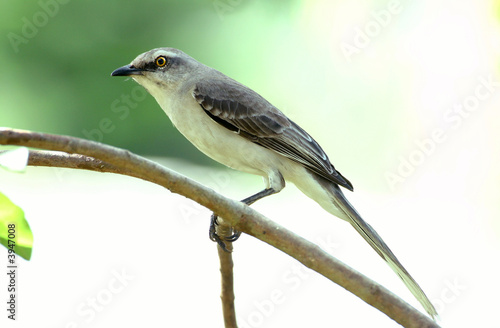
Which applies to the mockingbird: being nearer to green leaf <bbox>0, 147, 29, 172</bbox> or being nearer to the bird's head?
the bird's head

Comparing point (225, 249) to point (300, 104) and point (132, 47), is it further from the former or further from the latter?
point (132, 47)

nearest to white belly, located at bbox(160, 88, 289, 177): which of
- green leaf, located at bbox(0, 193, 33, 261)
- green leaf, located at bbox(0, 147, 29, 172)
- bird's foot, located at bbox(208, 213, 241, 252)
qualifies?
bird's foot, located at bbox(208, 213, 241, 252)

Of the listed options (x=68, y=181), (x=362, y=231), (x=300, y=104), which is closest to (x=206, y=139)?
(x=362, y=231)

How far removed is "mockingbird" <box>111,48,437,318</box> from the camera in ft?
12.7

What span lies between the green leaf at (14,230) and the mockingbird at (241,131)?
1.97 metres

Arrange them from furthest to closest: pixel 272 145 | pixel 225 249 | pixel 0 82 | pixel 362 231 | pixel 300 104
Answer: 1. pixel 0 82
2. pixel 300 104
3. pixel 272 145
4. pixel 362 231
5. pixel 225 249

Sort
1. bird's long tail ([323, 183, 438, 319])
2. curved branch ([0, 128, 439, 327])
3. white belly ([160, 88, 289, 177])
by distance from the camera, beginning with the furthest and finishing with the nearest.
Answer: white belly ([160, 88, 289, 177]), bird's long tail ([323, 183, 438, 319]), curved branch ([0, 128, 439, 327])

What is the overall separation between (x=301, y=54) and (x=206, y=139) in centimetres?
487

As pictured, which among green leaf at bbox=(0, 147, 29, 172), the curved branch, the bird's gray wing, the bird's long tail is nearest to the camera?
green leaf at bbox=(0, 147, 29, 172)

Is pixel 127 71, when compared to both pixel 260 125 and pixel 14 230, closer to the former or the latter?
pixel 260 125

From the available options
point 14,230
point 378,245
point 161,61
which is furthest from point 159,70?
point 14,230

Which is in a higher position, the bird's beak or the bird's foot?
the bird's beak

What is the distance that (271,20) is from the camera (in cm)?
823

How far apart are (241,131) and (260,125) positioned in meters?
0.18
